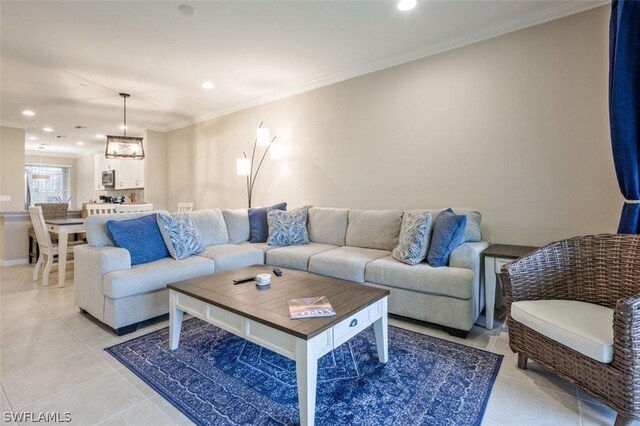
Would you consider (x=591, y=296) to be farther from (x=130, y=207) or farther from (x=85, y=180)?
(x=85, y=180)

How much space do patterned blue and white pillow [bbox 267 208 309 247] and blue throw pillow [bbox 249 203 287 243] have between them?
162mm

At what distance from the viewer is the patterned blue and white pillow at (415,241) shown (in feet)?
8.84

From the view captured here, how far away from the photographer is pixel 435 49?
3266mm

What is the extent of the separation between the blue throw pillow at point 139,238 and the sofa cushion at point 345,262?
1470mm

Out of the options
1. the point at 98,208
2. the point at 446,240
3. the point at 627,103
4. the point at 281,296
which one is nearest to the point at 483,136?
the point at 627,103

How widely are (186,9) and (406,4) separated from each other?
5.88 ft

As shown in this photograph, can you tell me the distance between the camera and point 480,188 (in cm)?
309

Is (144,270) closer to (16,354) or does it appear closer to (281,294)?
(16,354)

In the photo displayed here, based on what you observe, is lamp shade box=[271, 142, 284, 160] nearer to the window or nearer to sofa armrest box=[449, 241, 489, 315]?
sofa armrest box=[449, 241, 489, 315]

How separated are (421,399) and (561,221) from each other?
2.03m

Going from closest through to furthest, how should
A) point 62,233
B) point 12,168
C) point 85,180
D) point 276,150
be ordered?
point 62,233
point 276,150
point 12,168
point 85,180

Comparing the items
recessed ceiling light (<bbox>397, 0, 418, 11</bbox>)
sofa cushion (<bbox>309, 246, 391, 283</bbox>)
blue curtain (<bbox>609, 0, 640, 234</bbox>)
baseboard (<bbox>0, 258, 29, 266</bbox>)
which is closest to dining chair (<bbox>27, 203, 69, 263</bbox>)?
baseboard (<bbox>0, 258, 29, 266</bbox>)

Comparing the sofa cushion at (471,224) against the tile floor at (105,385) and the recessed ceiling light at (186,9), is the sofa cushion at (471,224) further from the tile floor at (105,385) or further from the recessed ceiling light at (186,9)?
the recessed ceiling light at (186,9)

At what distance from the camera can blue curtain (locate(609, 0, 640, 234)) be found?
6.77ft
